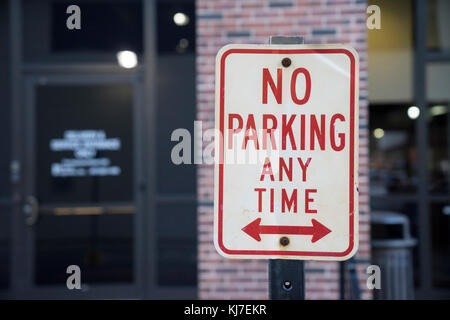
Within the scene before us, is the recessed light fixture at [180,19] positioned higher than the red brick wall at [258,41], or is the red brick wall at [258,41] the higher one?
the recessed light fixture at [180,19]

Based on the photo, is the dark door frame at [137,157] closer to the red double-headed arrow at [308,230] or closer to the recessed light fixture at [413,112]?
the recessed light fixture at [413,112]

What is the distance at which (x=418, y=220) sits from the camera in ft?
18.8

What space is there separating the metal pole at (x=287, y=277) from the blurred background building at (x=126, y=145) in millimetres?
3591

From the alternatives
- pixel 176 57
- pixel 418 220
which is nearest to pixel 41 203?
pixel 176 57

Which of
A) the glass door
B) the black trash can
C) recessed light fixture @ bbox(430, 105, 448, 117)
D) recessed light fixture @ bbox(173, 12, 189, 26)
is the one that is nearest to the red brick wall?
the black trash can

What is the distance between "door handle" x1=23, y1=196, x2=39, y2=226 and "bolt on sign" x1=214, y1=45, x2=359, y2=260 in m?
4.18

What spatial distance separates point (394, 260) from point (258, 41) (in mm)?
2471

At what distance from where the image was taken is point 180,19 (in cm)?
575

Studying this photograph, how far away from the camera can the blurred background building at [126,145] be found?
5.67 m

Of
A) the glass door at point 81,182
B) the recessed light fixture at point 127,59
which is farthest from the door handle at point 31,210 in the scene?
Result: the recessed light fixture at point 127,59

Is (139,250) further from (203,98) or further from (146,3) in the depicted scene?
(146,3)

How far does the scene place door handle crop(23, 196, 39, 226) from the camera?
18.7 ft

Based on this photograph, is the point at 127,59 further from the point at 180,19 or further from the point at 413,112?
the point at 413,112

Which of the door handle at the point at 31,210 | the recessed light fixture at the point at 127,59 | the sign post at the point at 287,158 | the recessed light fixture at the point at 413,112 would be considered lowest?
the door handle at the point at 31,210
